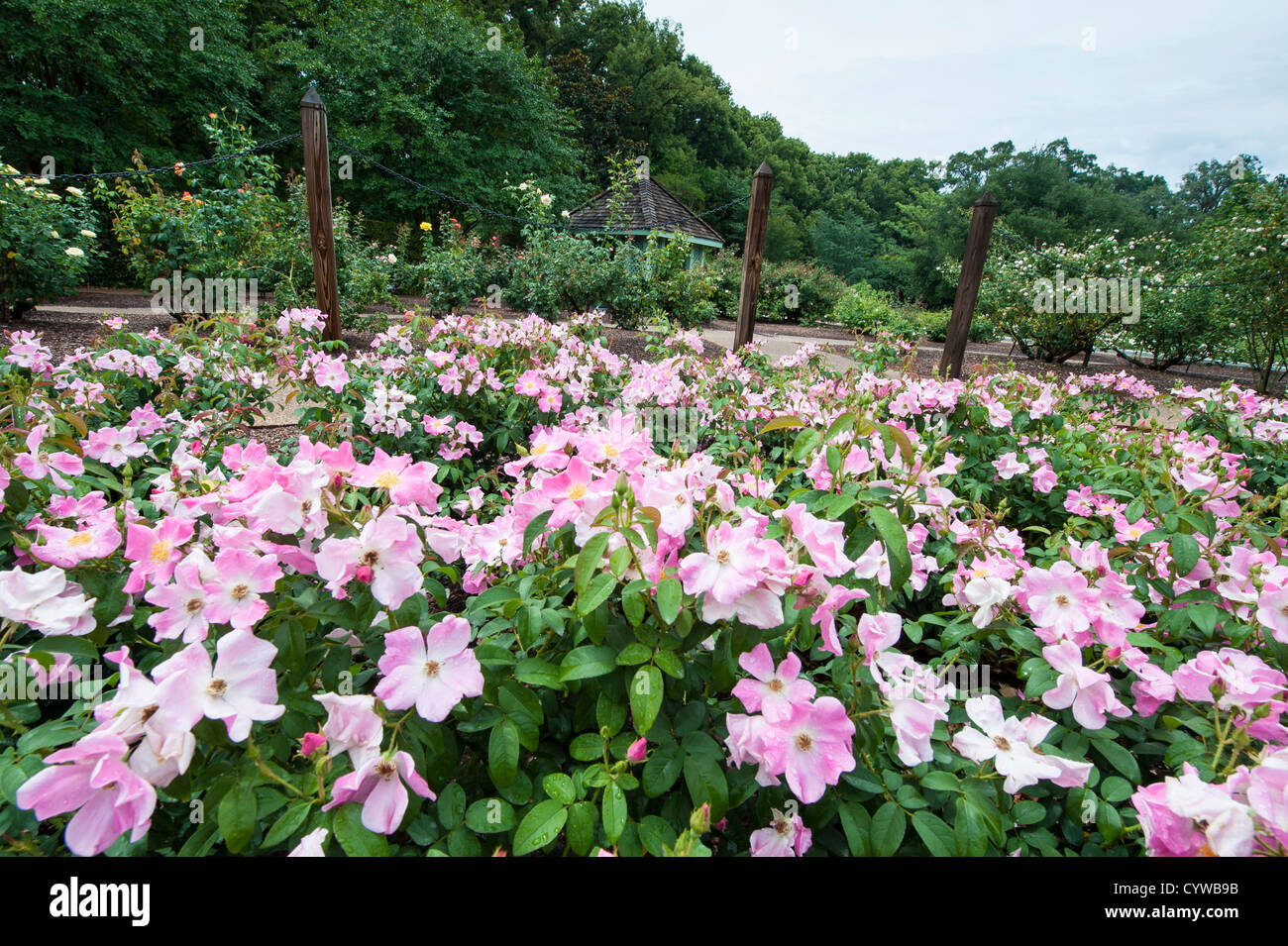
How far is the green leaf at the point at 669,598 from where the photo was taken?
738mm

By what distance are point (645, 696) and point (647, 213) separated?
60.1ft

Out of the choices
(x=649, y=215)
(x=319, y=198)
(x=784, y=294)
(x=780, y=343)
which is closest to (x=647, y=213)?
(x=649, y=215)

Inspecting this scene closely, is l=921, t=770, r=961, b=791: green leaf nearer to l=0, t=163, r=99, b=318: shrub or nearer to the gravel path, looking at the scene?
the gravel path

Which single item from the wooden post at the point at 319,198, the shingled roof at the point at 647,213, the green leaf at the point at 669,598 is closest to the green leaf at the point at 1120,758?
the green leaf at the point at 669,598

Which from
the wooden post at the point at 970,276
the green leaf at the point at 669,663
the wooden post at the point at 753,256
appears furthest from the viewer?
the wooden post at the point at 753,256

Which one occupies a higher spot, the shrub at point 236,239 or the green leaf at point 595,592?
the shrub at point 236,239

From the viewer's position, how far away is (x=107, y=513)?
96 centimetres

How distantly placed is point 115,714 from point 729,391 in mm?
2645

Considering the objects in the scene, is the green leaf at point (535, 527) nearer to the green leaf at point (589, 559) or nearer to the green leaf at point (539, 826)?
the green leaf at point (589, 559)

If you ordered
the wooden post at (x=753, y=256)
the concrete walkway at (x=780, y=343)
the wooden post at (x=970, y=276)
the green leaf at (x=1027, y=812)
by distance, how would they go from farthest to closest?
the concrete walkway at (x=780, y=343) → the wooden post at (x=753, y=256) → the wooden post at (x=970, y=276) → the green leaf at (x=1027, y=812)

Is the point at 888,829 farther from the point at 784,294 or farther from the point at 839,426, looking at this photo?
the point at 784,294

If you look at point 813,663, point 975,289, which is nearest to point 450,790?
point 813,663

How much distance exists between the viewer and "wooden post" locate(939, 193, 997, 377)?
5.07m

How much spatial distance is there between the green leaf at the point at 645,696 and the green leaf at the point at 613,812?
7 cm
